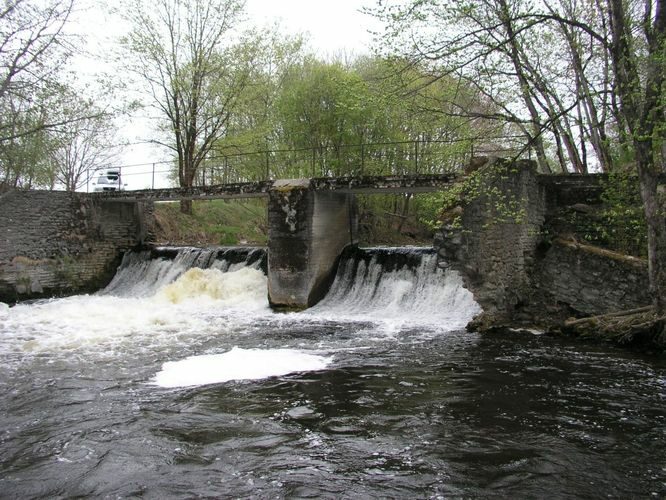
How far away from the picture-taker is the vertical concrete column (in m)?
13.3

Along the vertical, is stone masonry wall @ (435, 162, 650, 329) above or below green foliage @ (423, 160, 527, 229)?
below

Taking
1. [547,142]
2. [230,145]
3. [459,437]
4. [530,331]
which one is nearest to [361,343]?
[530,331]

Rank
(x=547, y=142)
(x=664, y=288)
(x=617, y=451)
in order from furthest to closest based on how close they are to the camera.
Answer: (x=547, y=142)
(x=664, y=288)
(x=617, y=451)

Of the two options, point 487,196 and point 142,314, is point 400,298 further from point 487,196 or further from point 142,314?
point 142,314

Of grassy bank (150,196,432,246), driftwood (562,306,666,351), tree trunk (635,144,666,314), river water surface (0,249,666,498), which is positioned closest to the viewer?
river water surface (0,249,666,498)

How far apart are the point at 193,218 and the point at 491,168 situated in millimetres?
16357

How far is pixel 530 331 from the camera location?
10.3 metres

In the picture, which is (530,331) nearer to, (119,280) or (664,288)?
(664,288)

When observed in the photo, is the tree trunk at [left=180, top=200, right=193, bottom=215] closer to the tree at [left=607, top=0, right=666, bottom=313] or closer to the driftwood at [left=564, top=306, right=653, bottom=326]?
the driftwood at [left=564, top=306, right=653, bottom=326]

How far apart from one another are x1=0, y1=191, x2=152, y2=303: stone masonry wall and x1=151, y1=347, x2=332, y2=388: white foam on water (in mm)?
10270

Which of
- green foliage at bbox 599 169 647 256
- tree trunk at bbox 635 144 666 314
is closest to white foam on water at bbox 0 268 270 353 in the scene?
tree trunk at bbox 635 144 666 314

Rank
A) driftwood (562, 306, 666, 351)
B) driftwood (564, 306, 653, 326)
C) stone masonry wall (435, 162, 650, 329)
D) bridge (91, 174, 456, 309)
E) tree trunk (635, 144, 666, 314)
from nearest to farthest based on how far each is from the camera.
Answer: tree trunk (635, 144, 666, 314) < driftwood (562, 306, 666, 351) < driftwood (564, 306, 653, 326) < stone masonry wall (435, 162, 650, 329) < bridge (91, 174, 456, 309)

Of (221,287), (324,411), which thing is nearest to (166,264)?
(221,287)

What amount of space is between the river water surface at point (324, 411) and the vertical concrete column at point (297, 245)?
1.94m
